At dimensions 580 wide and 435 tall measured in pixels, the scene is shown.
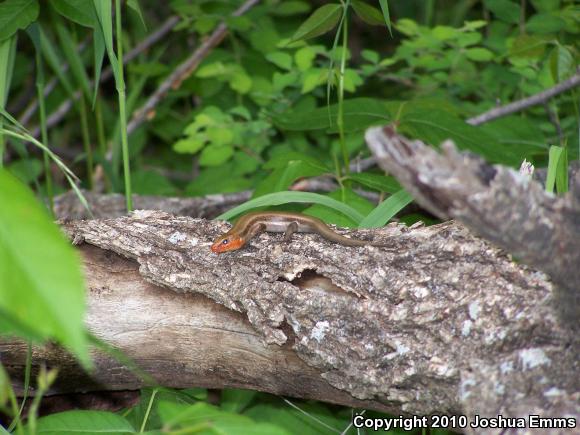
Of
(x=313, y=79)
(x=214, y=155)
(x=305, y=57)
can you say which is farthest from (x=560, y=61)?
(x=214, y=155)

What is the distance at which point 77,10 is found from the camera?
2.95m

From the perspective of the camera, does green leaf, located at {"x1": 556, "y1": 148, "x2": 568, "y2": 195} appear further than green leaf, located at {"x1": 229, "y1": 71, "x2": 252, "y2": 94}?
No

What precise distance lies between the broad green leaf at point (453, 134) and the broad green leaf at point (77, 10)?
156 centimetres

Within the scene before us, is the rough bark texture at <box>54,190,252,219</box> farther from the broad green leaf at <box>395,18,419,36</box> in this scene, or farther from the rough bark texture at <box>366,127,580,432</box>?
the rough bark texture at <box>366,127,580,432</box>

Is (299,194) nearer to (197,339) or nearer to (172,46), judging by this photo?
(197,339)

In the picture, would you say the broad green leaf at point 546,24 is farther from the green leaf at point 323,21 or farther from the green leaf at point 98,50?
the green leaf at point 98,50

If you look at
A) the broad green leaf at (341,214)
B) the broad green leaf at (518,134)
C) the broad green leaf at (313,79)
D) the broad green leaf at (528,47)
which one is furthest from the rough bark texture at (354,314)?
the broad green leaf at (528,47)

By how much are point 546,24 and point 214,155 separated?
2279 mm

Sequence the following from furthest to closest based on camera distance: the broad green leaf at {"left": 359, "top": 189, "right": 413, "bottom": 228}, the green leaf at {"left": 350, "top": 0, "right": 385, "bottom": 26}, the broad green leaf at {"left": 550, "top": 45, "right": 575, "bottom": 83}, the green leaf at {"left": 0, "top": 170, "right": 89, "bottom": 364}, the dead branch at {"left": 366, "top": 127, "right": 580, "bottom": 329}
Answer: the broad green leaf at {"left": 550, "top": 45, "right": 575, "bottom": 83} → the green leaf at {"left": 350, "top": 0, "right": 385, "bottom": 26} → the broad green leaf at {"left": 359, "top": 189, "right": 413, "bottom": 228} → the dead branch at {"left": 366, "top": 127, "right": 580, "bottom": 329} → the green leaf at {"left": 0, "top": 170, "right": 89, "bottom": 364}

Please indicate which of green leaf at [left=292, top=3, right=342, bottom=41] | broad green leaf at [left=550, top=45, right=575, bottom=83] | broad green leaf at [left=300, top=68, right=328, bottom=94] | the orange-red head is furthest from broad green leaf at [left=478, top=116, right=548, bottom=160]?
the orange-red head

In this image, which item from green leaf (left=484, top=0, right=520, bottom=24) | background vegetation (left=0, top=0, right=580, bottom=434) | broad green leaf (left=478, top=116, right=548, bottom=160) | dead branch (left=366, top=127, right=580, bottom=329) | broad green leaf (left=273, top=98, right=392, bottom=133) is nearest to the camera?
background vegetation (left=0, top=0, right=580, bottom=434)

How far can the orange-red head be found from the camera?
97.3 inches

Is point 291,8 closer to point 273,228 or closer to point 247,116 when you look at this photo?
point 247,116

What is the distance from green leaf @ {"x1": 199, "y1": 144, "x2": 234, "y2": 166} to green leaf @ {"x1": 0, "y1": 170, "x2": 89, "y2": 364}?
3.17 meters
